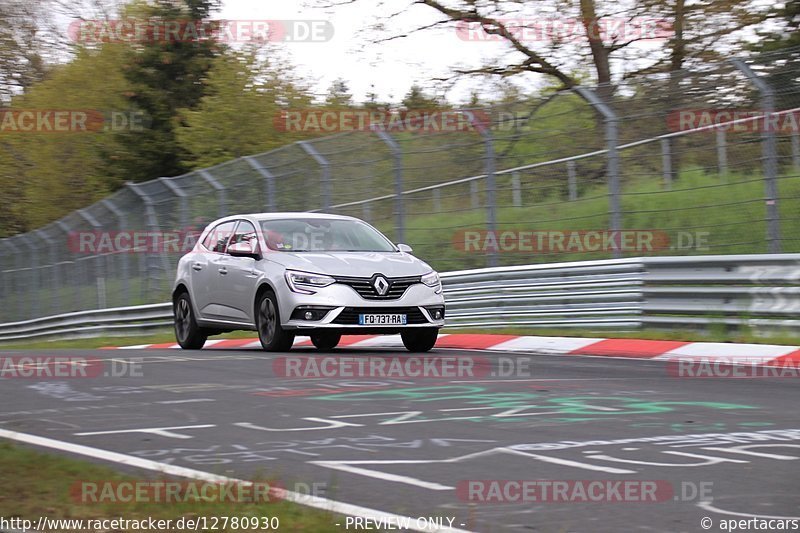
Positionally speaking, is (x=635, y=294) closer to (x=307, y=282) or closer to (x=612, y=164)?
(x=612, y=164)

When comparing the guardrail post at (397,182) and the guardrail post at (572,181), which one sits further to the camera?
the guardrail post at (397,182)

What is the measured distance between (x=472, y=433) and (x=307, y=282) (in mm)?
6052

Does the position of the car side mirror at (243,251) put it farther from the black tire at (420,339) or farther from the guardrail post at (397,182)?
the guardrail post at (397,182)

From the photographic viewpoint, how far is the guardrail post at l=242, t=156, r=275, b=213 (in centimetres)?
1992

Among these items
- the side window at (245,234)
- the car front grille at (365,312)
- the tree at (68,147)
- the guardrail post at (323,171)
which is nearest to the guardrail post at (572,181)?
the car front grille at (365,312)

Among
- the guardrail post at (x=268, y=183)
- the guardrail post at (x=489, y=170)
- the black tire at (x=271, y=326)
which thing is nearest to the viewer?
the black tire at (x=271, y=326)

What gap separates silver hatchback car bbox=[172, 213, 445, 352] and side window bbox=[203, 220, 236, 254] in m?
0.02

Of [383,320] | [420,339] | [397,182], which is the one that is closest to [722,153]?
[420,339]

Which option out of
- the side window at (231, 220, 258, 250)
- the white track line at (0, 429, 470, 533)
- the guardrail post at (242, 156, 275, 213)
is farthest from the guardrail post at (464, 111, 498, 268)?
the white track line at (0, 429, 470, 533)

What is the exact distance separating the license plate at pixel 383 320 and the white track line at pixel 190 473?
5.65 meters

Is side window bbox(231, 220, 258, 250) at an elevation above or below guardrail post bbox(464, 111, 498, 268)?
below

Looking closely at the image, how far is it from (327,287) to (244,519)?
27.4 ft

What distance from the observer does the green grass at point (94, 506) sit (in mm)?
Result: 4703

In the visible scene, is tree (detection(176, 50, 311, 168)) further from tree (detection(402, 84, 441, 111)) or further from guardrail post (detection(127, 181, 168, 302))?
guardrail post (detection(127, 181, 168, 302))
